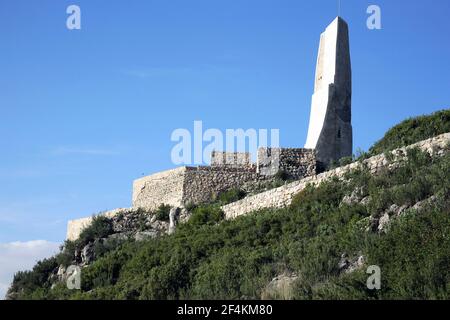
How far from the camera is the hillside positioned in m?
15.6

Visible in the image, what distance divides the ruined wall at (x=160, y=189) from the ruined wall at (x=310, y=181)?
135 inches

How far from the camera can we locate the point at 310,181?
75.2ft

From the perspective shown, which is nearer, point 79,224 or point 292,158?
point 292,158

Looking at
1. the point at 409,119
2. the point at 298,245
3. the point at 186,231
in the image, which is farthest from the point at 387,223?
the point at 409,119

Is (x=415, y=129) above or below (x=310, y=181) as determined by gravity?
above

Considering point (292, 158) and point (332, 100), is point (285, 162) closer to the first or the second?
point (292, 158)

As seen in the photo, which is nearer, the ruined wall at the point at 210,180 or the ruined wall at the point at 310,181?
the ruined wall at the point at 310,181

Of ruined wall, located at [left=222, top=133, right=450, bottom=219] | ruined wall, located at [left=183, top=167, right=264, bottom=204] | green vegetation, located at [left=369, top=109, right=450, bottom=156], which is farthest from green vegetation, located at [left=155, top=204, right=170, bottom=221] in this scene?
green vegetation, located at [left=369, top=109, right=450, bottom=156]

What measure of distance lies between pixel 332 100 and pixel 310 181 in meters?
8.46

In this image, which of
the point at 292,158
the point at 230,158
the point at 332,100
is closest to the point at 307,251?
the point at 292,158

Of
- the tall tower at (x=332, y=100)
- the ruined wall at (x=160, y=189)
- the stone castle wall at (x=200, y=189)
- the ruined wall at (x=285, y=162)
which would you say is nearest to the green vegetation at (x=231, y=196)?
the stone castle wall at (x=200, y=189)

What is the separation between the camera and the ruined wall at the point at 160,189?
2872cm

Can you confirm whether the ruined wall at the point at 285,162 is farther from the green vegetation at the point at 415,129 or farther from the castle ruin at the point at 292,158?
the green vegetation at the point at 415,129
